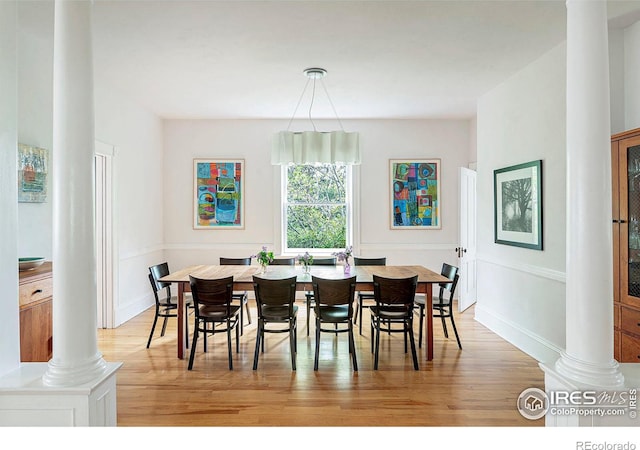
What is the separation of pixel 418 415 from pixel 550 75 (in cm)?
323

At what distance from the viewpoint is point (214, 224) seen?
6.58 m

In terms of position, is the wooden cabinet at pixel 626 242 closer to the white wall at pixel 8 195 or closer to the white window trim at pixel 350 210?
the white wall at pixel 8 195

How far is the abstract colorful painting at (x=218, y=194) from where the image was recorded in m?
6.55

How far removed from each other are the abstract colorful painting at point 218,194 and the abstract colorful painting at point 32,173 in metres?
2.98

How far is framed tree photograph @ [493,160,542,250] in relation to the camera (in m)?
4.02

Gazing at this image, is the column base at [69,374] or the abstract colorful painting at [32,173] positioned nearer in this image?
the column base at [69,374]

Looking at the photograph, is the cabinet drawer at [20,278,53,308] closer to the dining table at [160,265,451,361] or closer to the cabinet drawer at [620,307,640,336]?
the dining table at [160,265,451,361]

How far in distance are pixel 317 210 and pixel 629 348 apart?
4557 mm

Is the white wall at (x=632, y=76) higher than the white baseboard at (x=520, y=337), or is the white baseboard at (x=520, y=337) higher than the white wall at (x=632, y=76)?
the white wall at (x=632, y=76)

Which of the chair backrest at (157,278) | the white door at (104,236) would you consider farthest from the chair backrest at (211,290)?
the white door at (104,236)

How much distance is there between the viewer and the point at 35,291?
8.93ft

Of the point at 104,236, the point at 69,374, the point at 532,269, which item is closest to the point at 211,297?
the point at 69,374

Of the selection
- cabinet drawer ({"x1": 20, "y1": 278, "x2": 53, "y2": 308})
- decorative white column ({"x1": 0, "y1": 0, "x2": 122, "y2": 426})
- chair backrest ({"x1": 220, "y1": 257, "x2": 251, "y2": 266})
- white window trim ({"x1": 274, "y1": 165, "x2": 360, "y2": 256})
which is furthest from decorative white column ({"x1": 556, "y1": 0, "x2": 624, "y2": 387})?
white window trim ({"x1": 274, "y1": 165, "x2": 360, "y2": 256})
